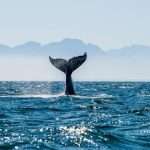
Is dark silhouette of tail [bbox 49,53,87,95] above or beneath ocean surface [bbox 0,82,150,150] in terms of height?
above

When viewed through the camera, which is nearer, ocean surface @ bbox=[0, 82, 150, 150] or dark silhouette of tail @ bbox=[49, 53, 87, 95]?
ocean surface @ bbox=[0, 82, 150, 150]

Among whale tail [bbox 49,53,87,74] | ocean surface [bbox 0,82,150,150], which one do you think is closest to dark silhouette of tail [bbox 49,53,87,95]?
whale tail [bbox 49,53,87,74]

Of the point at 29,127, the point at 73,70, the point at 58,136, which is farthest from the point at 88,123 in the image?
the point at 73,70

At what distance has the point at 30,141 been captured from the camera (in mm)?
12688

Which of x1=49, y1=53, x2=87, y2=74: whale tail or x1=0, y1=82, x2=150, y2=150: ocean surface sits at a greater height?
x1=49, y1=53, x2=87, y2=74: whale tail

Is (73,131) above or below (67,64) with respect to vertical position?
below

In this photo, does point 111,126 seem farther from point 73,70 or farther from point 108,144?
point 73,70

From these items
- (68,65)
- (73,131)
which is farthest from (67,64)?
(73,131)

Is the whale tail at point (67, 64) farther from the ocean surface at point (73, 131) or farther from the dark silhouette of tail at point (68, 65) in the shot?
the ocean surface at point (73, 131)

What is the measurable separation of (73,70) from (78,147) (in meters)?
19.1

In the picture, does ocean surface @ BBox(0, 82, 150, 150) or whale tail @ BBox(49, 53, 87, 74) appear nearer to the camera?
ocean surface @ BBox(0, 82, 150, 150)

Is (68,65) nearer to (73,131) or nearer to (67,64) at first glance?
(67,64)

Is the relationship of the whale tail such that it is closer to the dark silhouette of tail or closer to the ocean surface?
the dark silhouette of tail

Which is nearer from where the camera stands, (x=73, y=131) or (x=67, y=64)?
(x=73, y=131)
